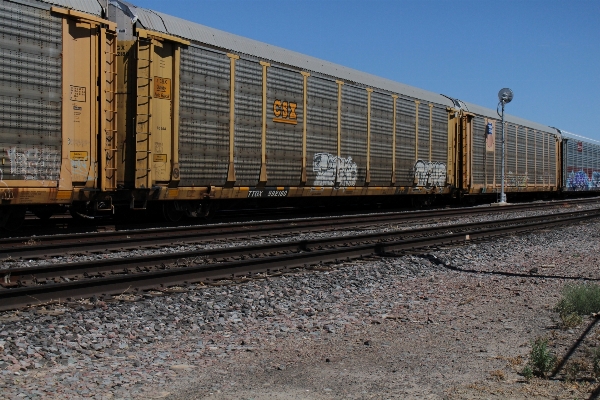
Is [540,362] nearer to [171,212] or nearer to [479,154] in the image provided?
[171,212]

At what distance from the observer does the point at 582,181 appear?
37.2 m

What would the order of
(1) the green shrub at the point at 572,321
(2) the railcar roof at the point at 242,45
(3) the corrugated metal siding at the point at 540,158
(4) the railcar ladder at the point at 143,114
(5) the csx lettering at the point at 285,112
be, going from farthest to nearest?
(3) the corrugated metal siding at the point at 540,158 < (5) the csx lettering at the point at 285,112 < (2) the railcar roof at the point at 242,45 < (4) the railcar ladder at the point at 143,114 < (1) the green shrub at the point at 572,321

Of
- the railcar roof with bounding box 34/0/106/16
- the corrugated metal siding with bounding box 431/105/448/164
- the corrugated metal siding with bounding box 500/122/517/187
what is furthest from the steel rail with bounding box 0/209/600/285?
the corrugated metal siding with bounding box 500/122/517/187

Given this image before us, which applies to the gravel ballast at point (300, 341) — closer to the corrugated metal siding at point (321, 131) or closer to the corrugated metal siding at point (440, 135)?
the corrugated metal siding at point (321, 131)

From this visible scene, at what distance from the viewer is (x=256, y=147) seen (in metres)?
14.0

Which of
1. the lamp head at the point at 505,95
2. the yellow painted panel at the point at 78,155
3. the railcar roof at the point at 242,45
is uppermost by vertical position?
the lamp head at the point at 505,95

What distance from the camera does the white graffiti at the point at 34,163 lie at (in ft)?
30.8

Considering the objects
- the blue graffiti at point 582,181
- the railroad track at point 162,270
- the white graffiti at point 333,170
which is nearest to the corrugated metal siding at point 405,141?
the white graffiti at point 333,170

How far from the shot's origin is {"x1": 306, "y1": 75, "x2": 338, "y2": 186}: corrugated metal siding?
15.7 meters

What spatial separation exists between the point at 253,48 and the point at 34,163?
643cm

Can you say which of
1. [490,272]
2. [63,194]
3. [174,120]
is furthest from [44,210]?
[490,272]

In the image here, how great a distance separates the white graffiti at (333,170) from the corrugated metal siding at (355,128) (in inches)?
2.4

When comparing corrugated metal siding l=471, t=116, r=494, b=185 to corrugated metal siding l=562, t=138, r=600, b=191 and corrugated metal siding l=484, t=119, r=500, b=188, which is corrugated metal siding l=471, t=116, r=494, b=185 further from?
corrugated metal siding l=562, t=138, r=600, b=191

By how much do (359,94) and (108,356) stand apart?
46.1ft
